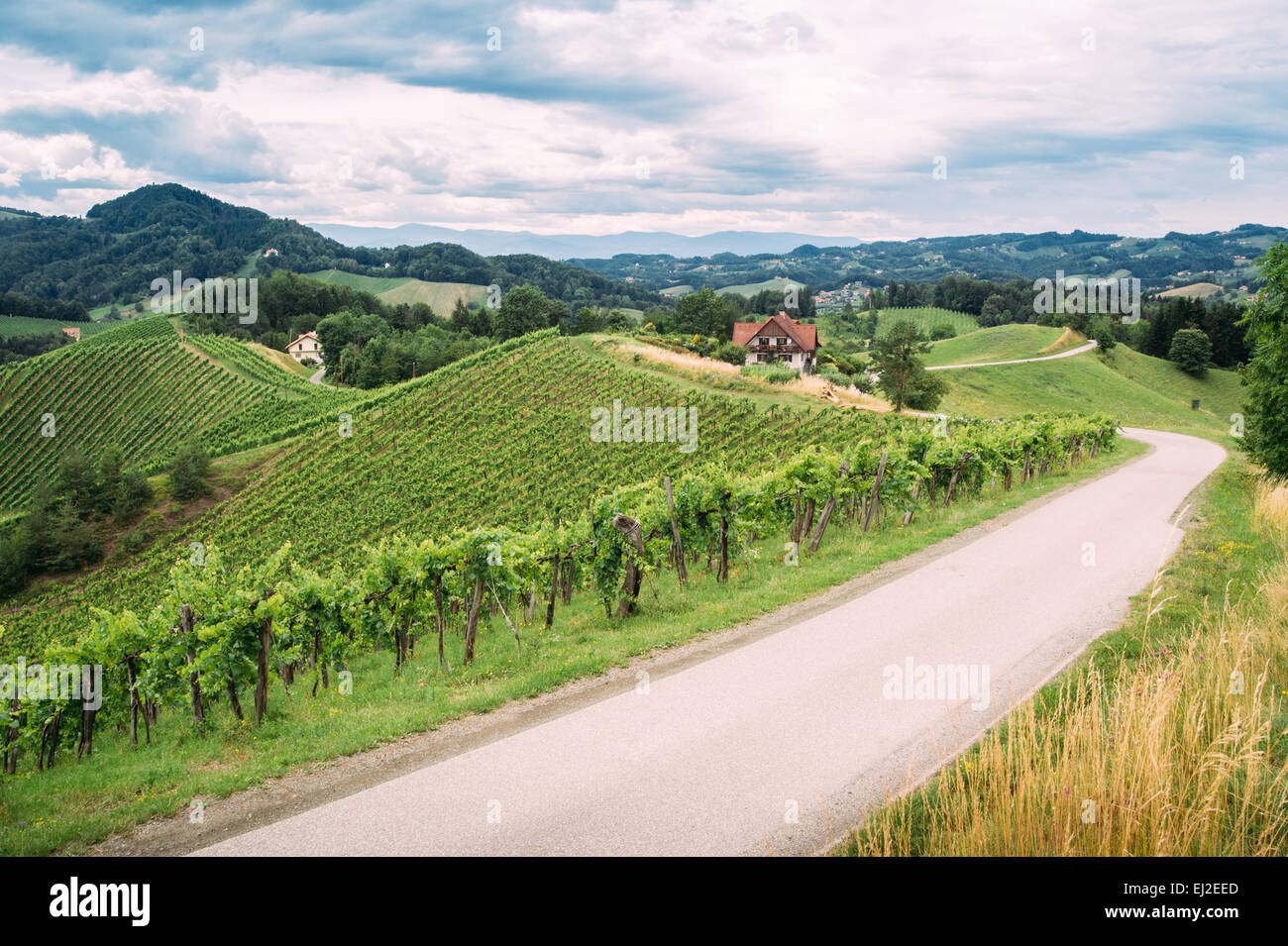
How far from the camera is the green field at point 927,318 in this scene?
15538 centimetres

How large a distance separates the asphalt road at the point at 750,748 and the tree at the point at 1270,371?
10.8 m

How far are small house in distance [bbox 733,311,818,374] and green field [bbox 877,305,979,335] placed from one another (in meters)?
56.3

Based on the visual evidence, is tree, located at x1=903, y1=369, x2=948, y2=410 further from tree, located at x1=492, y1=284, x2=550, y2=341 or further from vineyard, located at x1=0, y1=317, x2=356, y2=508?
tree, located at x1=492, y1=284, x2=550, y2=341

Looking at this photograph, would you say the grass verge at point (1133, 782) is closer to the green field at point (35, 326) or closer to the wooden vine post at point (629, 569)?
the wooden vine post at point (629, 569)

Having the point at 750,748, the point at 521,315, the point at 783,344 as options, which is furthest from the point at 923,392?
the point at 521,315

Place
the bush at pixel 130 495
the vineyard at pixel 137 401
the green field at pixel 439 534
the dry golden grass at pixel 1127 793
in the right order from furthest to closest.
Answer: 1. the vineyard at pixel 137 401
2. the bush at pixel 130 495
3. the green field at pixel 439 534
4. the dry golden grass at pixel 1127 793

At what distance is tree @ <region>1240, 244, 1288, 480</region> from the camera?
63.4ft

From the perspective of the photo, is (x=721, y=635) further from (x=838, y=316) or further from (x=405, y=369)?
(x=838, y=316)

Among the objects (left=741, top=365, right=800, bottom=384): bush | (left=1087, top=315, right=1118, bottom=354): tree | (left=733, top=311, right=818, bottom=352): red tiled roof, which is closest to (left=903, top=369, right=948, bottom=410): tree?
(left=741, top=365, right=800, bottom=384): bush

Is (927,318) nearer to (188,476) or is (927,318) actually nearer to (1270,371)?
(188,476)

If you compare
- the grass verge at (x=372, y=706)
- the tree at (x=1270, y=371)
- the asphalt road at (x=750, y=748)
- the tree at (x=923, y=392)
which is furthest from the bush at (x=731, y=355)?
the asphalt road at (x=750, y=748)

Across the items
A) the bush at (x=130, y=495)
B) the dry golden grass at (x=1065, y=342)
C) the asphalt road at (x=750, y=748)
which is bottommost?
the bush at (x=130, y=495)

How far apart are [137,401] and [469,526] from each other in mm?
66902
